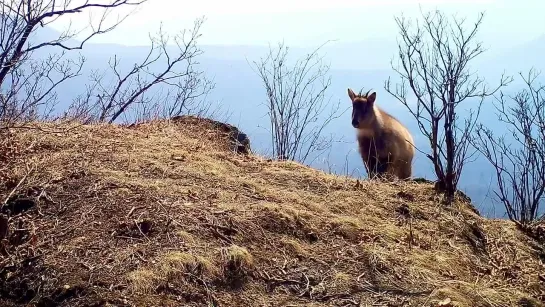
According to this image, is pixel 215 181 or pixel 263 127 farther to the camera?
pixel 263 127

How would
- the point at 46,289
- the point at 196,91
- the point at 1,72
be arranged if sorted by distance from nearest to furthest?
1. the point at 46,289
2. the point at 1,72
3. the point at 196,91

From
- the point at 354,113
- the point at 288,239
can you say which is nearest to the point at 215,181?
the point at 288,239

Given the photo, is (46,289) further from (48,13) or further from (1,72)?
(48,13)

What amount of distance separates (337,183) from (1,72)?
3.09 metres

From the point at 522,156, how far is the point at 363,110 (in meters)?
2.71

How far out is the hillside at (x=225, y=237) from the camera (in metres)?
3.43

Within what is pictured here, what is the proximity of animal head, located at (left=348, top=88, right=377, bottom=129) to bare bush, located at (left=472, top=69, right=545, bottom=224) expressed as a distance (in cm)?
150

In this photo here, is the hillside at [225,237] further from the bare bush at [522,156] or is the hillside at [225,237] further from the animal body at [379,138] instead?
the bare bush at [522,156]

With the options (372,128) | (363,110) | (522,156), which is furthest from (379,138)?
(522,156)

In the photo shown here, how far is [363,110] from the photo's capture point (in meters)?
9.12

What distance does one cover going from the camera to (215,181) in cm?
496

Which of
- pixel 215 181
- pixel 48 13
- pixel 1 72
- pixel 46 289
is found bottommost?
pixel 46 289

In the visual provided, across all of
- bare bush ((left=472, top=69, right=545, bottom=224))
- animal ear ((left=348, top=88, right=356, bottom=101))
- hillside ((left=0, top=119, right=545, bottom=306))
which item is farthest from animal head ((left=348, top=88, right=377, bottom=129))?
hillside ((left=0, top=119, right=545, bottom=306))

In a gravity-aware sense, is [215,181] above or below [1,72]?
below
